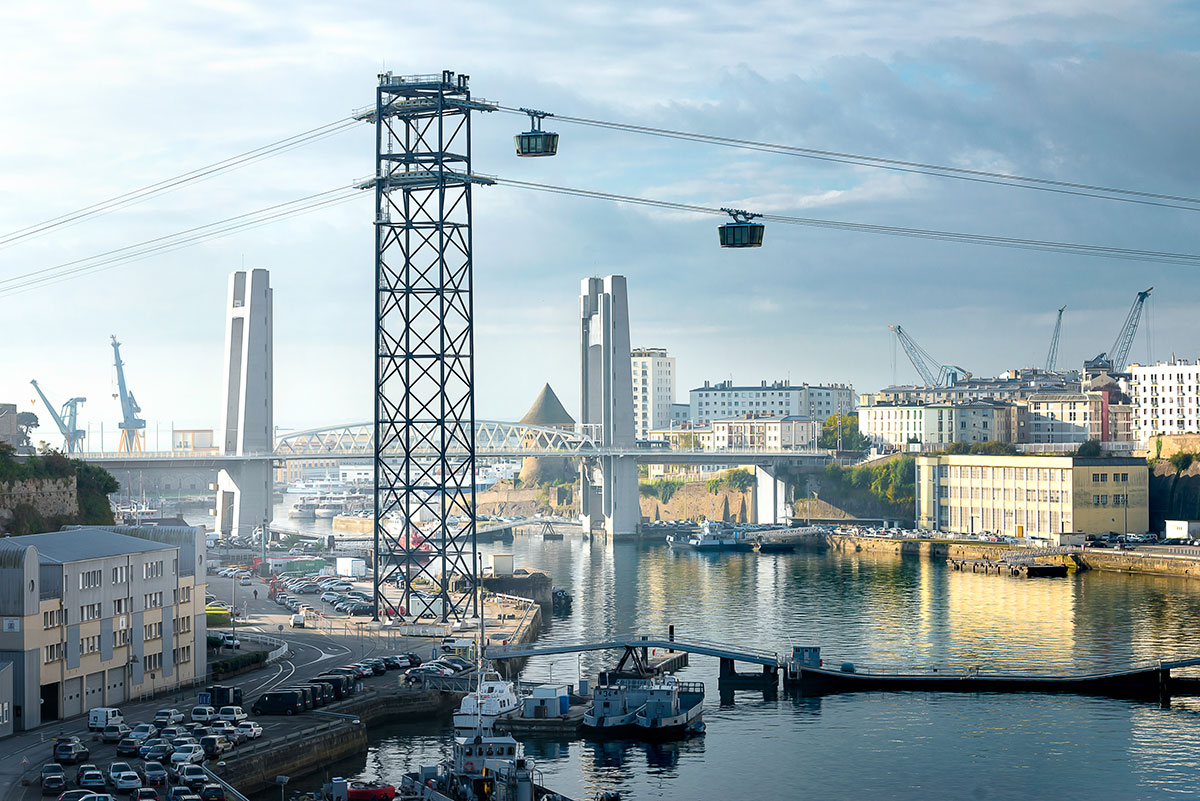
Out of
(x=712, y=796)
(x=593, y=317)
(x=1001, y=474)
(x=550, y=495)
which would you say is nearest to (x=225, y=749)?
(x=712, y=796)

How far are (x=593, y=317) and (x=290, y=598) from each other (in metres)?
44.6

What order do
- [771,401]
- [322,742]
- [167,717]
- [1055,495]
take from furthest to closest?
[771,401] → [1055,495] → [167,717] → [322,742]

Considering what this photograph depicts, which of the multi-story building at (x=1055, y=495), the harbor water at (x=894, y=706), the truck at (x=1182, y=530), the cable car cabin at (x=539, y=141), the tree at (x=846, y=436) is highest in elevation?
the cable car cabin at (x=539, y=141)

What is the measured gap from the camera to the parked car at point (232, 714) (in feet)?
76.7

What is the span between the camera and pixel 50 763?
67.1 feet

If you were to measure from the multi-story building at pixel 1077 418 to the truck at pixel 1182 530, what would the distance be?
3370cm

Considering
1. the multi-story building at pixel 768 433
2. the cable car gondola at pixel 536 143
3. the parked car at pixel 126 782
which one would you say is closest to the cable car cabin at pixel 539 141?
the cable car gondola at pixel 536 143

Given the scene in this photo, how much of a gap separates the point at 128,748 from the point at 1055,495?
48470 mm

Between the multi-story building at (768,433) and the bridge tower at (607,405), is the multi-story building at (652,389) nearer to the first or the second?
the multi-story building at (768,433)

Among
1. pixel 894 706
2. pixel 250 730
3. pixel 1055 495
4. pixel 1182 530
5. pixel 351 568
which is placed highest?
pixel 1055 495

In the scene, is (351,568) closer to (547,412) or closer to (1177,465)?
(1177,465)

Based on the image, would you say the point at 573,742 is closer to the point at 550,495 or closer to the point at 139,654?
the point at 139,654

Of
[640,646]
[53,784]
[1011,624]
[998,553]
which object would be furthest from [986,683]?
[998,553]

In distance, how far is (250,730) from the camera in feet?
74.1
